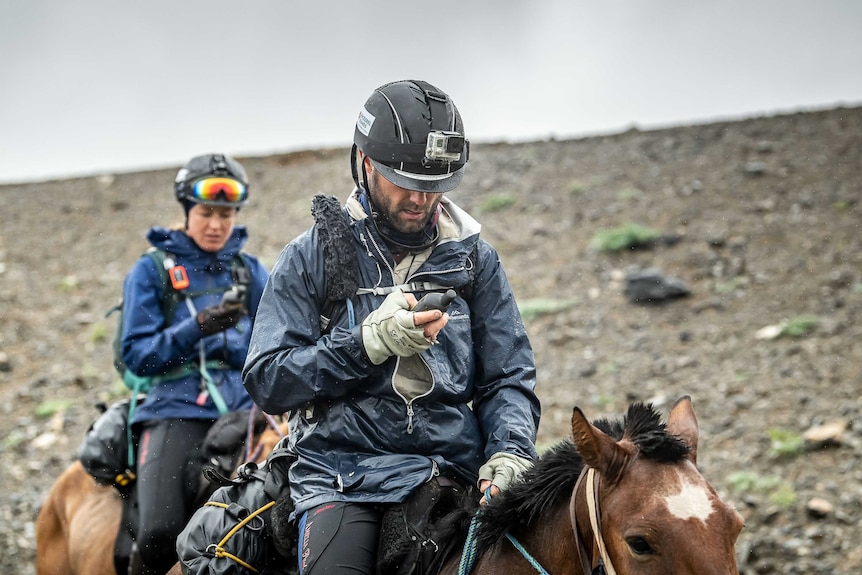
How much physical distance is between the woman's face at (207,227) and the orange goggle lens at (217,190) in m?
0.07

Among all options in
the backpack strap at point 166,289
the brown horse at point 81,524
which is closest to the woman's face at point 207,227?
the backpack strap at point 166,289

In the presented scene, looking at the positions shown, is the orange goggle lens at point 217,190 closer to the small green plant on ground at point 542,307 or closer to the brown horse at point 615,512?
the brown horse at point 615,512

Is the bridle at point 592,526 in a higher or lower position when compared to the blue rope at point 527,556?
higher

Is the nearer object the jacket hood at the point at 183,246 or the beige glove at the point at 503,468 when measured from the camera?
the beige glove at the point at 503,468

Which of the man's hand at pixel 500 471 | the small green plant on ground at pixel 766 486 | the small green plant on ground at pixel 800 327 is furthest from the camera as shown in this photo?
the small green plant on ground at pixel 800 327

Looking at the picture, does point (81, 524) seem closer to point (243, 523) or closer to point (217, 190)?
point (217, 190)

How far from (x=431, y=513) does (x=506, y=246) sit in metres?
12.9

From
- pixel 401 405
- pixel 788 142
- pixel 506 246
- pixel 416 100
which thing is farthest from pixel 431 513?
pixel 788 142

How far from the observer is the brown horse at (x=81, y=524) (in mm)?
6035

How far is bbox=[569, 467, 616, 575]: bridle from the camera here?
9.65 ft

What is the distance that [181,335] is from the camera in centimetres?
607

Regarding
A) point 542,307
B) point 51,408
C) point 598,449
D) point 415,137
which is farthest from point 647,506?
point 51,408

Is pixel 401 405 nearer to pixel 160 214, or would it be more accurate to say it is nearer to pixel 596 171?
pixel 596 171

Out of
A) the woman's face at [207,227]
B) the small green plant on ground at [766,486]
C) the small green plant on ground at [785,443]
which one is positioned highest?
the woman's face at [207,227]
